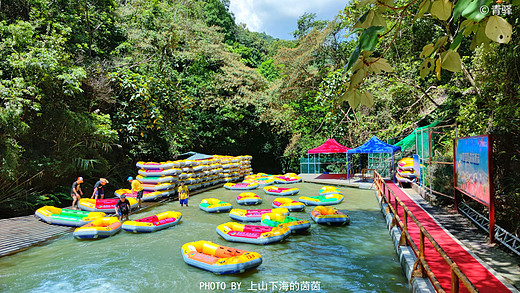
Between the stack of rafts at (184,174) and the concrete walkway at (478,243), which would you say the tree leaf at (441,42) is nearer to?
the concrete walkway at (478,243)

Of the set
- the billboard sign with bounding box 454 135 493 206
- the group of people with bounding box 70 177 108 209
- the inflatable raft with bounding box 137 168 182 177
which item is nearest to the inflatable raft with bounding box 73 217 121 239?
the group of people with bounding box 70 177 108 209

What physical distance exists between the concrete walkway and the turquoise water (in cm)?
152

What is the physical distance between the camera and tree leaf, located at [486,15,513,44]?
1575mm

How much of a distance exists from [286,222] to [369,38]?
8.64m

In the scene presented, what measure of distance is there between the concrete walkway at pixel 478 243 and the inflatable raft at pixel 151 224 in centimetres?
826

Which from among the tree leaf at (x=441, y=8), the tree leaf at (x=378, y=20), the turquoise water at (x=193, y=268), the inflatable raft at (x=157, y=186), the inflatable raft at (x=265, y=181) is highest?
the tree leaf at (x=441, y=8)

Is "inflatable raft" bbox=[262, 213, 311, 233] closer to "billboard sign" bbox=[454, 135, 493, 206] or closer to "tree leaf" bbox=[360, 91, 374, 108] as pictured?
"billboard sign" bbox=[454, 135, 493, 206]

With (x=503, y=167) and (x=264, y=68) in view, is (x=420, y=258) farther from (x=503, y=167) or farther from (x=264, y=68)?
(x=264, y=68)

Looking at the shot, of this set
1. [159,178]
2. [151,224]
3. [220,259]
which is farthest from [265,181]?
[220,259]

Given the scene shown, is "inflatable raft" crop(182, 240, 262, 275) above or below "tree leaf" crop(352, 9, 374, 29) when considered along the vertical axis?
below

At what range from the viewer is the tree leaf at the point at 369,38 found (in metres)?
1.68

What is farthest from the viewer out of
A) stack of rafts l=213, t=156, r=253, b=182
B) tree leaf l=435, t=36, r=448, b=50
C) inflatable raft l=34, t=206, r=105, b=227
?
stack of rafts l=213, t=156, r=253, b=182

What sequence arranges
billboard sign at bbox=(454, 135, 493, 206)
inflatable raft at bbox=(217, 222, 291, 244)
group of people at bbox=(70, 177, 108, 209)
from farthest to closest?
group of people at bbox=(70, 177, 108, 209)
inflatable raft at bbox=(217, 222, 291, 244)
billboard sign at bbox=(454, 135, 493, 206)

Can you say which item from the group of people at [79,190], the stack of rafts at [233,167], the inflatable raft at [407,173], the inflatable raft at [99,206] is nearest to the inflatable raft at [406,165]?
the inflatable raft at [407,173]
